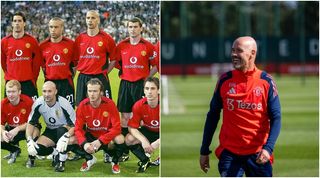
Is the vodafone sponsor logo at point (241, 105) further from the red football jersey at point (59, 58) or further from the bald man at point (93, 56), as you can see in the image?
the red football jersey at point (59, 58)

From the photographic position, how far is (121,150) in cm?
974

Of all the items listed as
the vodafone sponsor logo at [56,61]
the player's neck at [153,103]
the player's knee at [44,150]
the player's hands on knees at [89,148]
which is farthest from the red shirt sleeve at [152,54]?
the player's knee at [44,150]

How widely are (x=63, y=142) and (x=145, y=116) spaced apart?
891 millimetres

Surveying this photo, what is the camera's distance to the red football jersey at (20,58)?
970 cm

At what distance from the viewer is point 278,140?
1675 cm

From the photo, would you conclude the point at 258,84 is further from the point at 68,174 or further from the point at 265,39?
the point at 265,39

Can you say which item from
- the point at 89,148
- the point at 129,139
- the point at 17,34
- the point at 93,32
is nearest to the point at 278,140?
the point at 129,139

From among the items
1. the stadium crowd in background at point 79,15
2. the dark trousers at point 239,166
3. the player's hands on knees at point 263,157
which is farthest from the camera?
the stadium crowd in background at point 79,15

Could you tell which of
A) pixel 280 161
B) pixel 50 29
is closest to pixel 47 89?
pixel 50 29

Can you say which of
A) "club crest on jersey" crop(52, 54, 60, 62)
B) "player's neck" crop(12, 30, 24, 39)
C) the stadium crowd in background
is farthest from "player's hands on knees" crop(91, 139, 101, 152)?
"player's neck" crop(12, 30, 24, 39)

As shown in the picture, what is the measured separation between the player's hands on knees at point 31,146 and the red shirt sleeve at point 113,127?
0.68 m

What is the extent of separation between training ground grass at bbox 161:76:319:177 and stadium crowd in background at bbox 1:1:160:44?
2.85 meters

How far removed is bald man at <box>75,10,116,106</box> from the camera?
9644 millimetres

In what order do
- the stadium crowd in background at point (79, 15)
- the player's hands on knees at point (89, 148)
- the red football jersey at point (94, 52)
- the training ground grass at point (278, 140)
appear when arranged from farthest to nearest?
the training ground grass at point (278, 140) < the player's hands on knees at point (89, 148) < the red football jersey at point (94, 52) < the stadium crowd in background at point (79, 15)
